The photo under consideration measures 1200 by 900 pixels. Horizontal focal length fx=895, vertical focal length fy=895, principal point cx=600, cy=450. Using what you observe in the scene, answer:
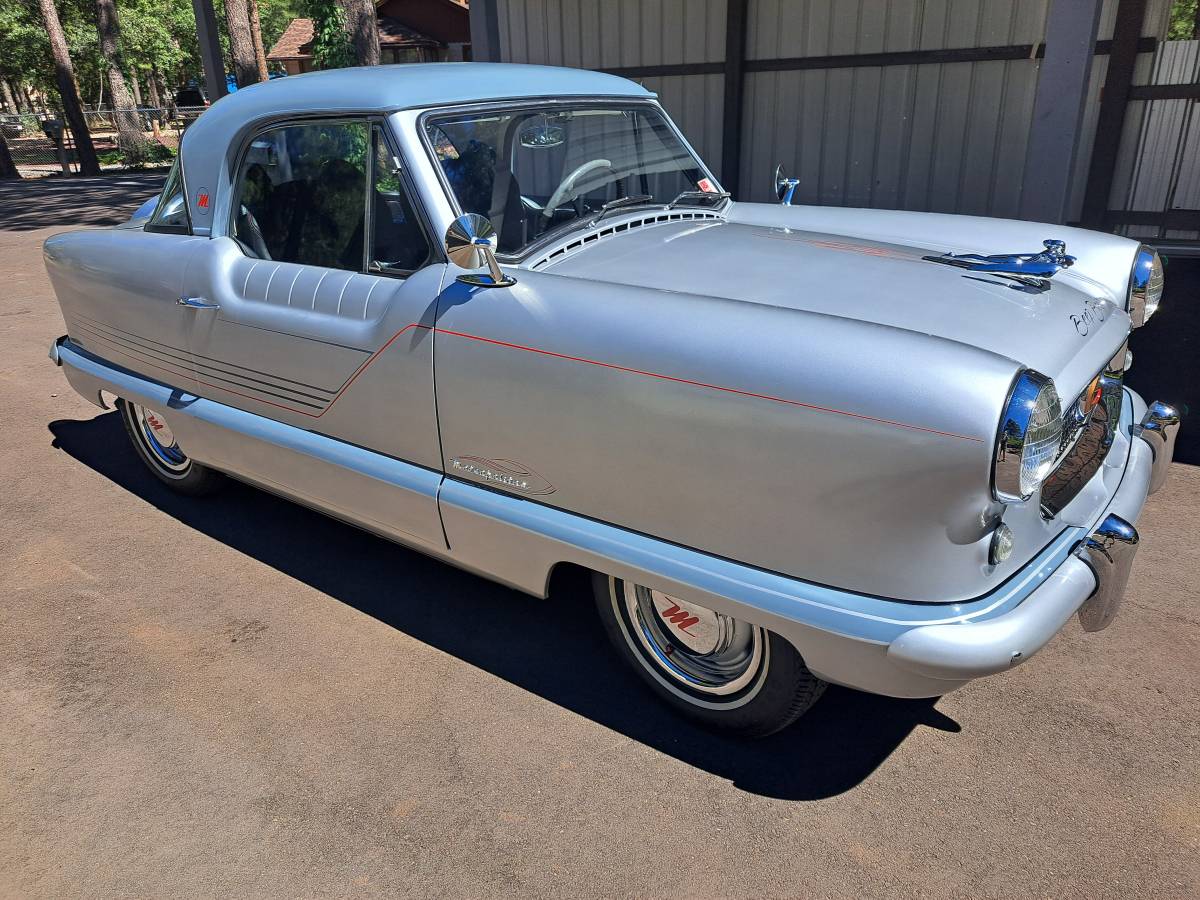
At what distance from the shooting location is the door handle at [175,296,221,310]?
3.46 m

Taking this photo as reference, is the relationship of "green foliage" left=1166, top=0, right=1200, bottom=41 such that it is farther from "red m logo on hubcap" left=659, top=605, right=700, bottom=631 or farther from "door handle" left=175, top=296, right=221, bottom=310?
"door handle" left=175, top=296, right=221, bottom=310

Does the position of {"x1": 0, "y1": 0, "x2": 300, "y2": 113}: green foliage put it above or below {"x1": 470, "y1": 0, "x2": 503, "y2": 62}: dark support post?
above

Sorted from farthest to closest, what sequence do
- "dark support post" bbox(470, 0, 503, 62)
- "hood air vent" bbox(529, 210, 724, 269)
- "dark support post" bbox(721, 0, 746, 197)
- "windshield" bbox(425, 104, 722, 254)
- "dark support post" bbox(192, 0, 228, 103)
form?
"dark support post" bbox(192, 0, 228, 103)
"dark support post" bbox(470, 0, 503, 62)
"dark support post" bbox(721, 0, 746, 197)
"windshield" bbox(425, 104, 722, 254)
"hood air vent" bbox(529, 210, 724, 269)

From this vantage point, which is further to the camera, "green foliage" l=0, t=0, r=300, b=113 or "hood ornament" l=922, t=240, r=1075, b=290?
"green foliage" l=0, t=0, r=300, b=113

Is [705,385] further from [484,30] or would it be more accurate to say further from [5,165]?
[5,165]

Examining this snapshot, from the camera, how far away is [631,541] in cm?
242

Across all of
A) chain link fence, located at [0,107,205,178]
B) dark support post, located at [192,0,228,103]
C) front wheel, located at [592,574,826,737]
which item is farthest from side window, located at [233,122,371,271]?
chain link fence, located at [0,107,205,178]

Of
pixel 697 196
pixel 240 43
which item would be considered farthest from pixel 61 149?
pixel 697 196

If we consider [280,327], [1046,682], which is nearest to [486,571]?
[280,327]

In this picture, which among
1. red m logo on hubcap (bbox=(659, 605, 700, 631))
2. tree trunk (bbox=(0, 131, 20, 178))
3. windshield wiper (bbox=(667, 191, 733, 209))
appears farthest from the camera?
tree trunk (bbox=(0, 131, 20, 178))

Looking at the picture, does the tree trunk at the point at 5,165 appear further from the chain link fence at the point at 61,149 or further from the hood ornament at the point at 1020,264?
the hood ornament at the point at 1020,264

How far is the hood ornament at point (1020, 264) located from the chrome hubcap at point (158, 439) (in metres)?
3.48

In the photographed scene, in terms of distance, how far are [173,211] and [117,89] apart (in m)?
26.2

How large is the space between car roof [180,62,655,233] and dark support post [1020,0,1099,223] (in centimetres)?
426
